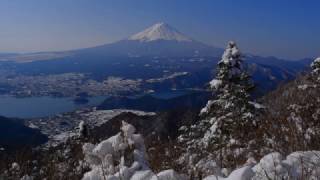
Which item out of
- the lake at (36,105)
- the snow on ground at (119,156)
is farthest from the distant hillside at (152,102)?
the snow on ground at (119,156)

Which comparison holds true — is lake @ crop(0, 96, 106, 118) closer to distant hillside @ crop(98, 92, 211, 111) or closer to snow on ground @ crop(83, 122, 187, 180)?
distant hillside @ crop(98, 92, 211, 111)

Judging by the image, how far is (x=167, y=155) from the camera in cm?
532

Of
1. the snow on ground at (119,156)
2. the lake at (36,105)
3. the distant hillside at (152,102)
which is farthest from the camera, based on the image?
the lake at (36,105)

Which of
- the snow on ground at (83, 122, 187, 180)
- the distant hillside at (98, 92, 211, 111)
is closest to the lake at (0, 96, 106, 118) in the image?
the distant hillside at (98, 92, 211, 111)

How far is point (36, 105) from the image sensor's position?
128 meters

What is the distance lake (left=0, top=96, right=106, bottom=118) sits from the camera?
114938 mm

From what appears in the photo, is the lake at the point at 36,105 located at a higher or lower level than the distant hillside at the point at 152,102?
lower

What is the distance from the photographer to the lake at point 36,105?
114938mm

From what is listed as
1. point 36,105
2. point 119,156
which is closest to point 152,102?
point 36,105

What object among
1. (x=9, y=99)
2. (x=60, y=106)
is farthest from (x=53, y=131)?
(x=9, y=99)

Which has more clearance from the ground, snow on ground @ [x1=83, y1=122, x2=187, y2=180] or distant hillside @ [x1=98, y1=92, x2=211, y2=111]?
snow on ground @ [x1=83, y1=122, x2=187, y2=180]

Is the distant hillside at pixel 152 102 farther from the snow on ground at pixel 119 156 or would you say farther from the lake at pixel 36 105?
the snow on ground at pixel 119 156

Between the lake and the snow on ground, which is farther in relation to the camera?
the lake

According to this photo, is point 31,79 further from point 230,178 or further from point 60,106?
point 230,178
